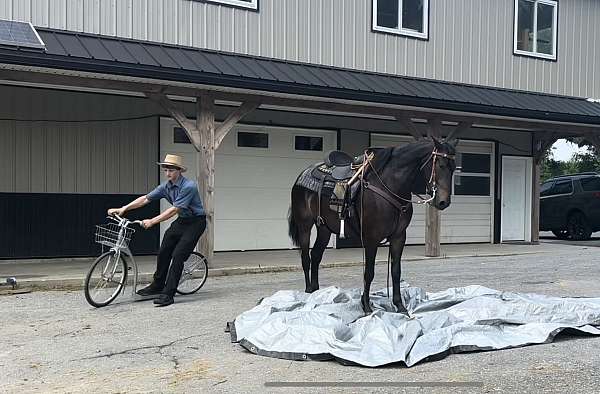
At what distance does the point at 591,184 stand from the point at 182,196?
13.8 meters

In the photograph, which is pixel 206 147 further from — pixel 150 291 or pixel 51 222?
pixel 51 222

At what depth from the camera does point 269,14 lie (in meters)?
12.8

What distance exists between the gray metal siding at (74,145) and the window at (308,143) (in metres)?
3.21

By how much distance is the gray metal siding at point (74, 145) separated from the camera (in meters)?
11.9

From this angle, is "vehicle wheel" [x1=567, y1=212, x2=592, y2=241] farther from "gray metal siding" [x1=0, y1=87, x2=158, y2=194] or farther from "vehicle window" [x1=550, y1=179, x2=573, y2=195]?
"gray metal siding" [x1=0, y1=87, x2=158, y2=194]

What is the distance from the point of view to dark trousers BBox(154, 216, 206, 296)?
8.34 metres

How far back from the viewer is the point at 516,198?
17781 mm

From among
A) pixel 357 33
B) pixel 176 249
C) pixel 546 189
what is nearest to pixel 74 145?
pixel 176 249

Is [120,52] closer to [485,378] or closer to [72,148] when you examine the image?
[72,148]

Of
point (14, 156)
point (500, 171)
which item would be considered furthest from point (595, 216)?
point (14, 156)

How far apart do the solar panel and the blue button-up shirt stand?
2708 millimetres

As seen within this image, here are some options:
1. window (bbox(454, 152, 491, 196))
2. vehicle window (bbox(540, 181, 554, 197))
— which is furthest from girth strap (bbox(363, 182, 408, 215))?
vehicle window (bbox(540, 181, 554, 197))

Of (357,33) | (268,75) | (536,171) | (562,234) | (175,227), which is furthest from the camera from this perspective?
(562,234)

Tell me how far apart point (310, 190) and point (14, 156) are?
6269 millimetres
